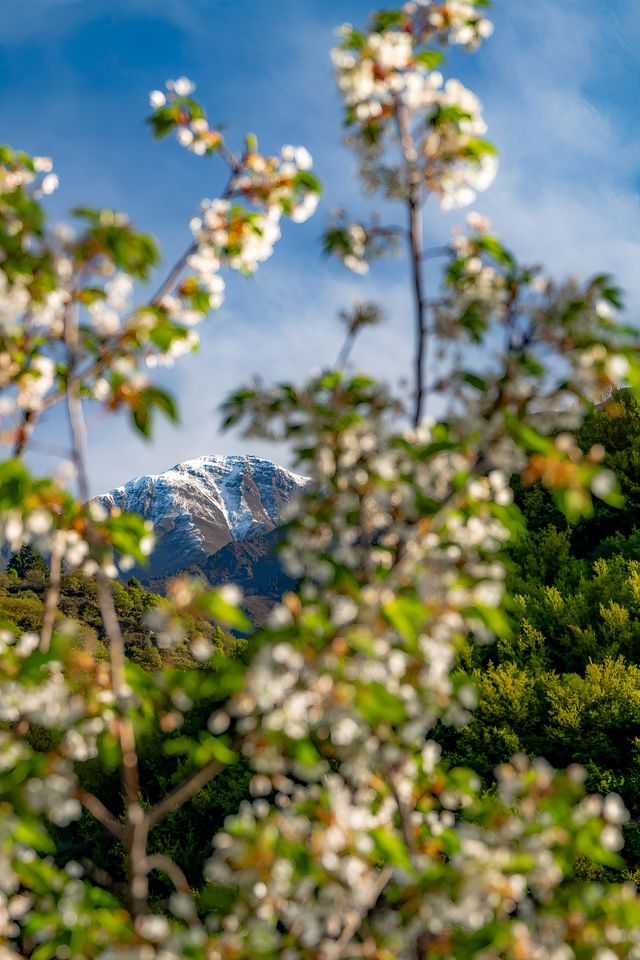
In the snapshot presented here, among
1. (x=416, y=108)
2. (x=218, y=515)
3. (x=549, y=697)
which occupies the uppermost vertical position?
(x=416, y=108)

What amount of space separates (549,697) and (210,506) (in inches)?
6270

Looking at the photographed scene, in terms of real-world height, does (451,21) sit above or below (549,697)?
above

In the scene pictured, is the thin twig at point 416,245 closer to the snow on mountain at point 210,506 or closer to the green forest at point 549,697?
the green forest at point 549,697

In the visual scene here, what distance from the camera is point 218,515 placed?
16362 centimetres

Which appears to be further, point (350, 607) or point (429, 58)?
point (429, 58)

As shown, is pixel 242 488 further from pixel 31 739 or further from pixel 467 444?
pixel 467 444

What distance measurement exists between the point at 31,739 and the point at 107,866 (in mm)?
9095

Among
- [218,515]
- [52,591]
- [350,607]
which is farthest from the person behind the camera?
[218,515]

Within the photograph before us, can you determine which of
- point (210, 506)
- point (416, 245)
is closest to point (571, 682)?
point (416, 245)

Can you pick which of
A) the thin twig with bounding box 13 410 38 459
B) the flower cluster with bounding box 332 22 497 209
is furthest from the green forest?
the flower cluster with bounding box 332 22 497 209

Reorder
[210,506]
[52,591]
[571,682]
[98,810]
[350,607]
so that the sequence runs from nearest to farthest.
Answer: [350,607], [98,810], [52,591], [571,682], [210,506]

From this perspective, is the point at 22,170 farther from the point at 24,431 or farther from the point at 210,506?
the point at 210,506

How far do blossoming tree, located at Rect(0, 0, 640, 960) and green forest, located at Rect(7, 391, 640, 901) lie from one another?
349cm

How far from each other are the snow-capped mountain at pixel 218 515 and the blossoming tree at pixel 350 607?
353 ft
